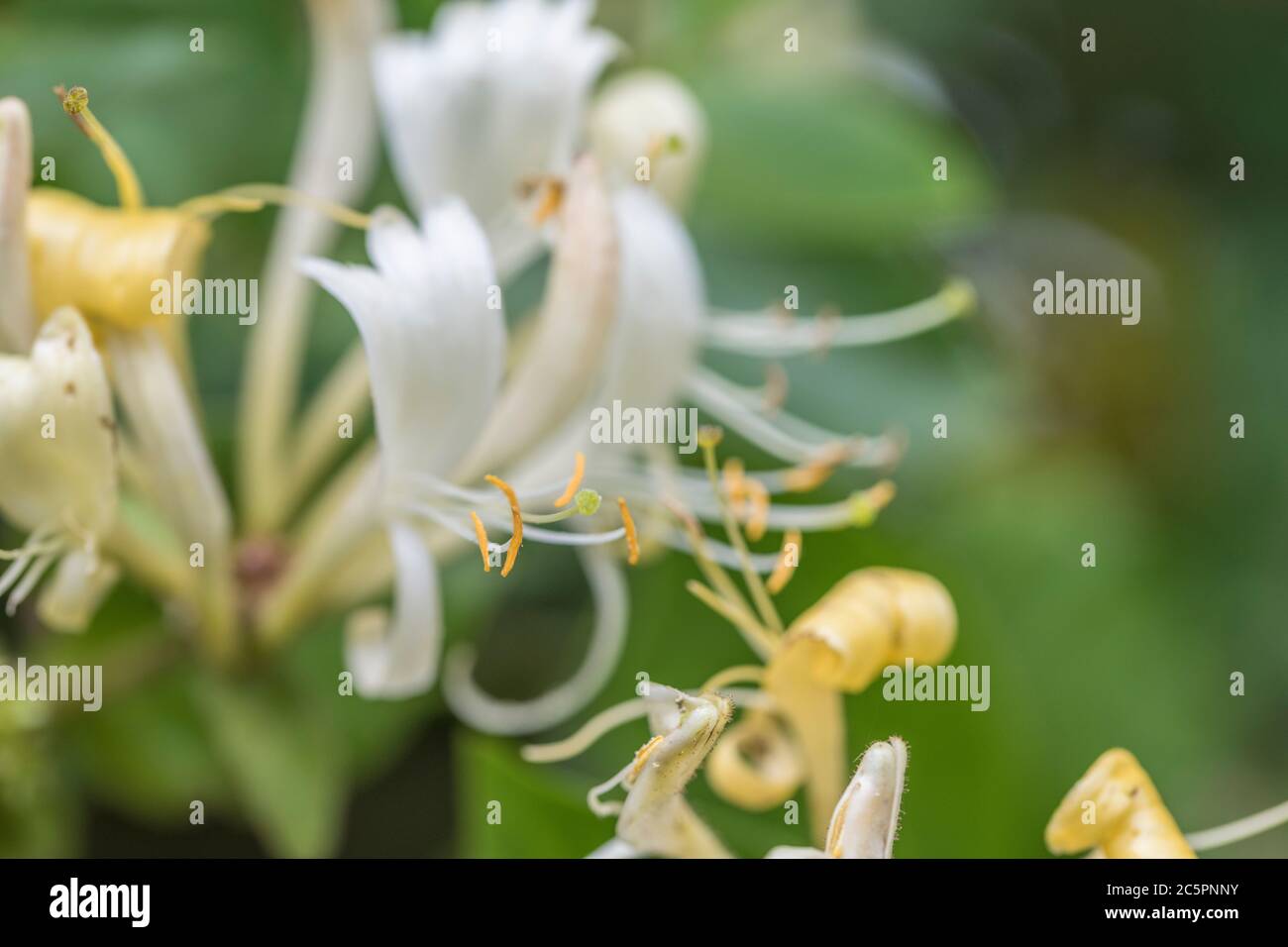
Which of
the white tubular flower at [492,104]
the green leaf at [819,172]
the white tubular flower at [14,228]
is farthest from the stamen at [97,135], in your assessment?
the green leaf at [819,172]

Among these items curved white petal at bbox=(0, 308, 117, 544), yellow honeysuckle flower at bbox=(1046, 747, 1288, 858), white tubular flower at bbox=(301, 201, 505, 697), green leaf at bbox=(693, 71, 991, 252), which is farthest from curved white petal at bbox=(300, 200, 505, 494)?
green leaf at bbox=(693, 71, 991, 252)

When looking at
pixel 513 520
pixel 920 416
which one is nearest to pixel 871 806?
pixel 513 520

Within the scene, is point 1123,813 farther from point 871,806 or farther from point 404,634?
point 404,634

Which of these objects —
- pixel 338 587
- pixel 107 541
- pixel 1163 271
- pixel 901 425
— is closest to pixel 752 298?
pixel 901 425

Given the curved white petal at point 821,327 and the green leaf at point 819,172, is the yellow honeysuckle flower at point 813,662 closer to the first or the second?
the curved white petal at point 821,327

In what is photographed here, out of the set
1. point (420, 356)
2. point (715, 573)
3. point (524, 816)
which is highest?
point (420, 356)
